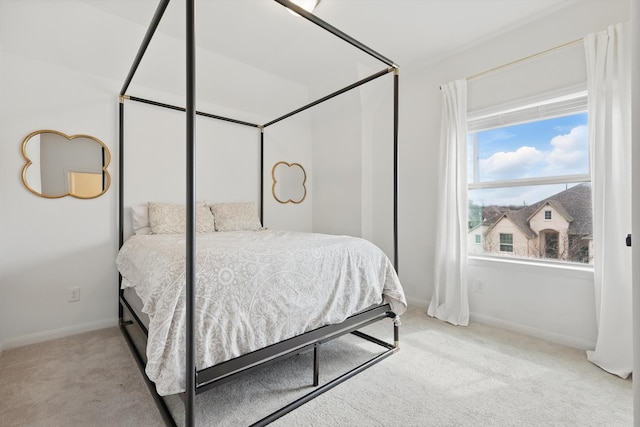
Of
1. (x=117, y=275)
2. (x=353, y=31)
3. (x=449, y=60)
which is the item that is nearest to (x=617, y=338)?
(x=449, y=60)

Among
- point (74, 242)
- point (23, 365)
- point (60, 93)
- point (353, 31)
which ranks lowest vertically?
point (23, 365)

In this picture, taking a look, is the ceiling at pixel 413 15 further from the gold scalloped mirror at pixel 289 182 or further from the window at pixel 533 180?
the gold scalloped mirror at pixel 289 182

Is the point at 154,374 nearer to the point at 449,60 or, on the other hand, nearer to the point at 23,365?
the point at 23,365

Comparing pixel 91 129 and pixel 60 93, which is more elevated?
pixel 60 93

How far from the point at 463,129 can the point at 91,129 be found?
3221 millimetres

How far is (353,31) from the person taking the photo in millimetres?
2646

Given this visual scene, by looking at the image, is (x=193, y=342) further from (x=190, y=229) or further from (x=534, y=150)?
(x=534, y=150)

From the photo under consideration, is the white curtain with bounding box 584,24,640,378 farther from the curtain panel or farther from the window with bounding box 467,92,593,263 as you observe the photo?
the window with bounding box 467,92,593,263

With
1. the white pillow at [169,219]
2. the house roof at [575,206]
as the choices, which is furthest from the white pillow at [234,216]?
the house roof at [575,206]

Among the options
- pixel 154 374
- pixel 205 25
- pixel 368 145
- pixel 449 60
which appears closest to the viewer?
pixel 154 374

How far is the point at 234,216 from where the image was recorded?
3.02 meters

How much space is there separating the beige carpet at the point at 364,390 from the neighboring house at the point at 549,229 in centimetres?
74

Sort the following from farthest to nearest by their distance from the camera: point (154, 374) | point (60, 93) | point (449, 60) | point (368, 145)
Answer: point (368, 145)
point (449, 60)
point (60, 93)
point (154, 374)

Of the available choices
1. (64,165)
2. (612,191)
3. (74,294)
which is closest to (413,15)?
(612,191)
